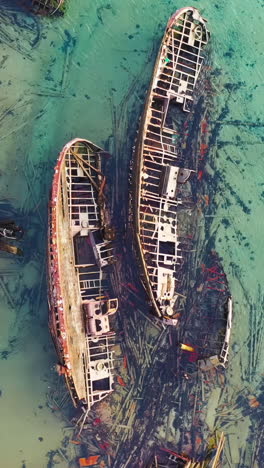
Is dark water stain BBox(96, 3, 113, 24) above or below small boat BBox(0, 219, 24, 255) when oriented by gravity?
above

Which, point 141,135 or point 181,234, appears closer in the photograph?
point 141,135

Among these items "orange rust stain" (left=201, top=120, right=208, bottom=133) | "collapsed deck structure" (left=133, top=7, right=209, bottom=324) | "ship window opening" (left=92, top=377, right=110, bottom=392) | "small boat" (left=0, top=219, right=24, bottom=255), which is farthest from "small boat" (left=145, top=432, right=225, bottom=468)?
"orange rust stain" (left=201, top=120, right=208, bottom=133)

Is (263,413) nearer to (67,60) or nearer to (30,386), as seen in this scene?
→ (30,386)

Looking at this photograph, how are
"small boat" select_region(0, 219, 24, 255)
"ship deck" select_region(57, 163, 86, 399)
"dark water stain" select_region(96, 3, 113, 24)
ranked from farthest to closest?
"dark water stain" select_region(96, 3, 113, 24) → "small boat" select_region(0, 219, 24, 255) → "ship deck" select_region(57, 163, 86, 399)

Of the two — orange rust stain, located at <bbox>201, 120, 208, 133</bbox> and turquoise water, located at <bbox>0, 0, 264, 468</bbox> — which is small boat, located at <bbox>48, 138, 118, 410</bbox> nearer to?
turquoise water, located at <bbox>0, 0, 264, 468</bbox>

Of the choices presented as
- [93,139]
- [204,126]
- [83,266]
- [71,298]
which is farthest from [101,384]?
[204,126]

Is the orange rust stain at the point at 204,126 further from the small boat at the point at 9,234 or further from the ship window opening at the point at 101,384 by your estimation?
the ship window opening at the point at 101,384

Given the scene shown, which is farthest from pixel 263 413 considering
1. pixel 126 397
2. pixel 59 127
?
pixel 59 127
